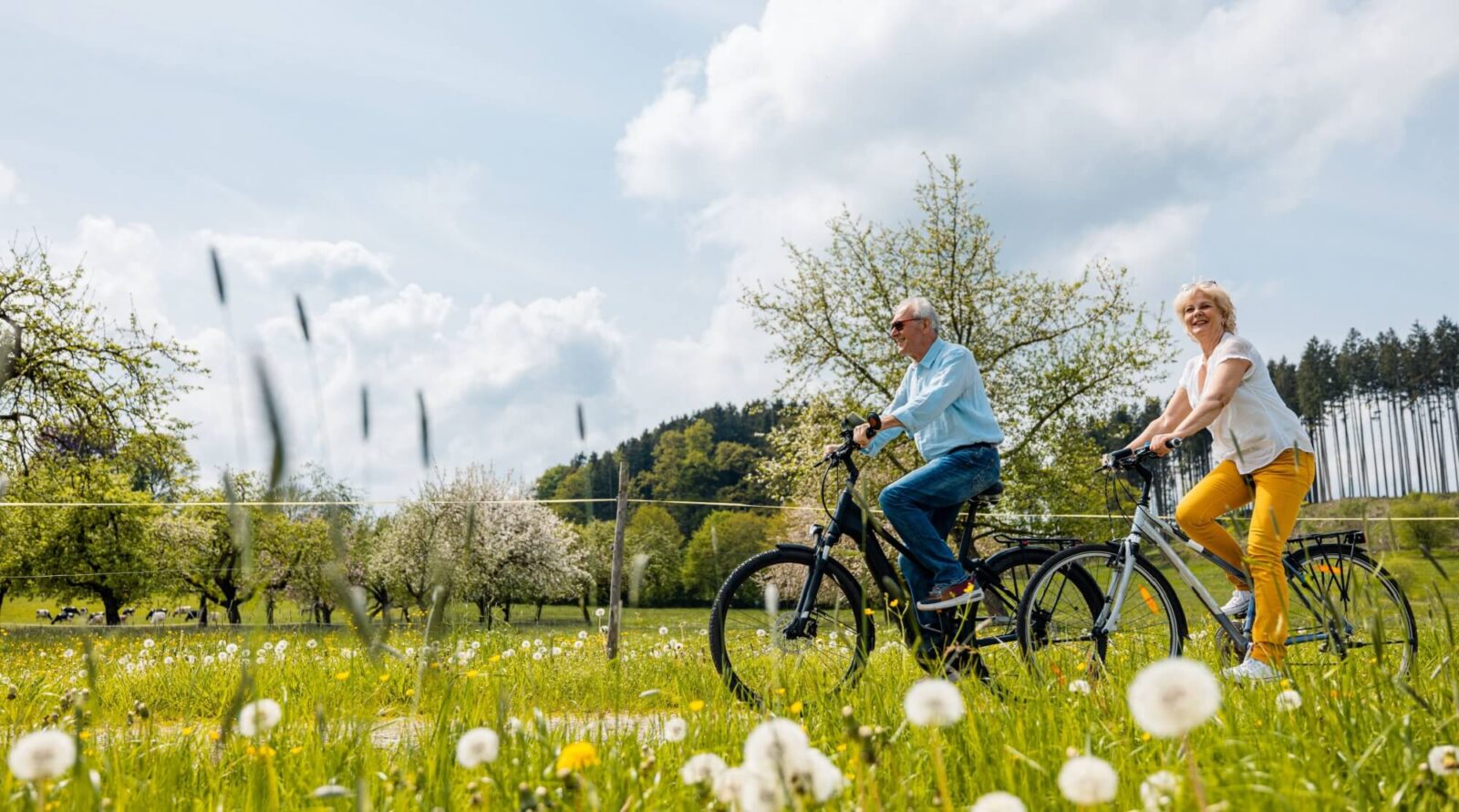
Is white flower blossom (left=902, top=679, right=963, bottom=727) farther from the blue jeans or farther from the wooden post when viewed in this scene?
the wooden post

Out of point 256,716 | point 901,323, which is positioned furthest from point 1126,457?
point 256,716

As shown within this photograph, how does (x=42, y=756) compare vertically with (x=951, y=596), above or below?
above

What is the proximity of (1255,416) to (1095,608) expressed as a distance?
3.94 feet

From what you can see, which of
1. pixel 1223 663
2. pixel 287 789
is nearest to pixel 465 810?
pixel 287 789

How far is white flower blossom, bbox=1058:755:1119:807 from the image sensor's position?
1.20 m

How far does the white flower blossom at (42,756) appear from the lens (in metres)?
1.34

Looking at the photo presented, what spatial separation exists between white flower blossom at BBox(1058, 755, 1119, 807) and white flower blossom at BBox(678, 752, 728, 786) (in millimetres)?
548

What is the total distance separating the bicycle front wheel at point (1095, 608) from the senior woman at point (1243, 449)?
36cm

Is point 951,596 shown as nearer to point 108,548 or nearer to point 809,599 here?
point 809,599

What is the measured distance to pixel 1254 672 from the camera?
12.6 ft

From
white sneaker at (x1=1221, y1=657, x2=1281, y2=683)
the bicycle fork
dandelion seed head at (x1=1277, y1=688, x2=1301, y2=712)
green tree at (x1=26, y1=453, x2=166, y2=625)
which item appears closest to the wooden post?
the bicycle fork

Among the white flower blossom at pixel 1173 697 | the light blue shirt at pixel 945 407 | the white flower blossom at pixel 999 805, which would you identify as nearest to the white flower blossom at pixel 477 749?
the white flower blossom at pixel 999 805

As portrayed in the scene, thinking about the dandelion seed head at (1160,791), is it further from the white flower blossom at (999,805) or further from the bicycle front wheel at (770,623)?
the bicycle front wheel at (770,623)

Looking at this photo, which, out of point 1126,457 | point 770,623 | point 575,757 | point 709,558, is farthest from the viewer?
point 1126,457
